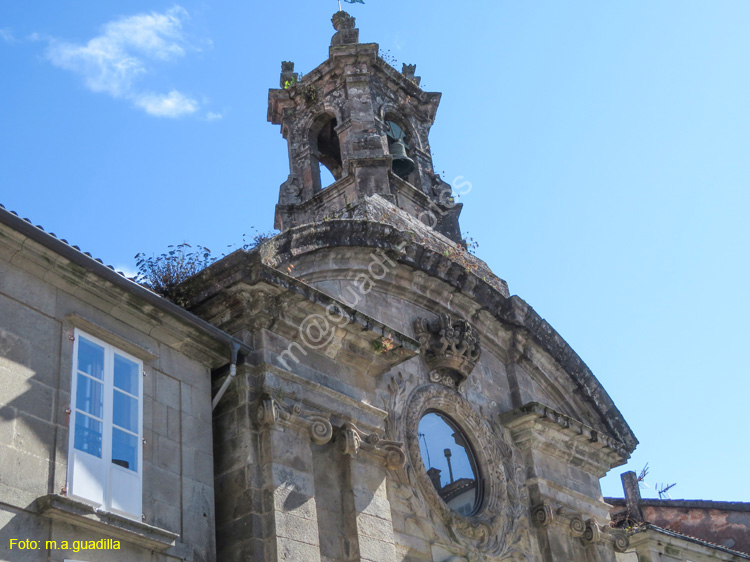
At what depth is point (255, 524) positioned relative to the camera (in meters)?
8.14

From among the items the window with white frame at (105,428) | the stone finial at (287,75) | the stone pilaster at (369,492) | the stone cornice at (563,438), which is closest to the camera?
the window with white frame at (105,428)

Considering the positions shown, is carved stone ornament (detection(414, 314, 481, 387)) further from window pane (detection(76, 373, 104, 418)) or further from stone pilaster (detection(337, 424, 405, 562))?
window pane (detection(76, 373, 104, 418))

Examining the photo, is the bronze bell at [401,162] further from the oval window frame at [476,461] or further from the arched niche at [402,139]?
the oval window frame at [476,461]

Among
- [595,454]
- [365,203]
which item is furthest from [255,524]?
[595,454]

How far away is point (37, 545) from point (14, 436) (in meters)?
0.74

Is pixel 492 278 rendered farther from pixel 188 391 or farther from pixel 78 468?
pixel 78 468

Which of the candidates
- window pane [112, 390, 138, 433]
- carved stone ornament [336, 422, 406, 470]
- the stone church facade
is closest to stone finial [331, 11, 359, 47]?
the stone church facade

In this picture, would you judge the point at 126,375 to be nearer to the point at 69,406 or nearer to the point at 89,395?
the point at 89,395

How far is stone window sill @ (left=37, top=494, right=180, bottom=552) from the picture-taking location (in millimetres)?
6512

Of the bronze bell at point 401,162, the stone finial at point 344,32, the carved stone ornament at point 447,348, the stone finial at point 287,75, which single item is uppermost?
the stone finial at point 344,32

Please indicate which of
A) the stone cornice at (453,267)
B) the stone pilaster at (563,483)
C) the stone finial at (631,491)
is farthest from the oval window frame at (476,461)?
the stone finial at (631,491)

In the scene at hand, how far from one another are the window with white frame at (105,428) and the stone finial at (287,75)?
360 inches

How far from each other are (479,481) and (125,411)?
5.18m

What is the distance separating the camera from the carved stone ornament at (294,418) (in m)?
8.72
